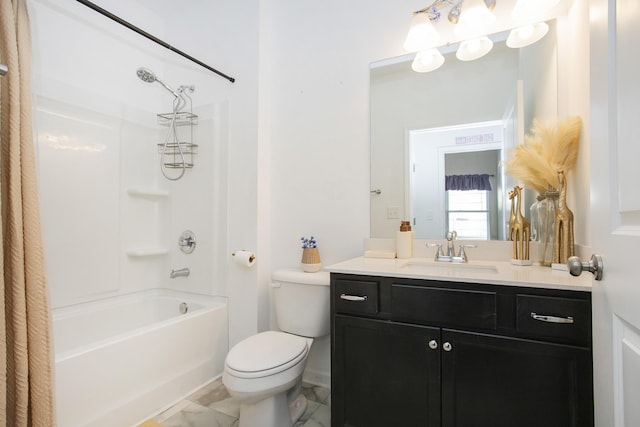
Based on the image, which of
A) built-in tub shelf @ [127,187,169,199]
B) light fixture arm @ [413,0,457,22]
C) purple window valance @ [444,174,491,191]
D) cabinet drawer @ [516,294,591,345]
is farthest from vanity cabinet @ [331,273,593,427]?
built-in tub shelf @ [127,187,169,199]

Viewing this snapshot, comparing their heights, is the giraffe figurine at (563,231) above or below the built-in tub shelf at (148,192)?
below

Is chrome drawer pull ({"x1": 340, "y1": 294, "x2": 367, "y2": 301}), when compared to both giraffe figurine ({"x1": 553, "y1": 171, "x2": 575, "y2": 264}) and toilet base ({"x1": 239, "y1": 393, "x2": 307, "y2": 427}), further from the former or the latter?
giraffe figurine ({"x1": 553, "y1": 171, "x2": 575, "y2": 264})

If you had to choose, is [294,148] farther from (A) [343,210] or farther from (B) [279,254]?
(B) [279,254]

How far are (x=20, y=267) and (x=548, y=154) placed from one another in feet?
6.94

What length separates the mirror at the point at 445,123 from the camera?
1621 mm

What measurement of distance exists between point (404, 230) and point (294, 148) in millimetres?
931

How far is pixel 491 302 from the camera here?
1165 millimetres

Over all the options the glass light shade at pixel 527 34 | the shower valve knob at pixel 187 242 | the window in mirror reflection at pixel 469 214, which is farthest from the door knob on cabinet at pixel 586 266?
the shower valve knob at pixel 187 242

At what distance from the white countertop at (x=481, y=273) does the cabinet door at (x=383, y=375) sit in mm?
211

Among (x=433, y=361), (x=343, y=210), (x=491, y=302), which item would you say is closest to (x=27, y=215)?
(x=343, y=210)

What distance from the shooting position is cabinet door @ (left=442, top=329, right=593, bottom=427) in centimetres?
104

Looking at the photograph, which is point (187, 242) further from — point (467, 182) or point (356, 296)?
point (467, 182)

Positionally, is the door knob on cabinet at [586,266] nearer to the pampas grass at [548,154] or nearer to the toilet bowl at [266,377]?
the pampas grass at [548,154]

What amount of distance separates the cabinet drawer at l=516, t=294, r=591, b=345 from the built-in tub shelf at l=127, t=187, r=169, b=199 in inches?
94.3
